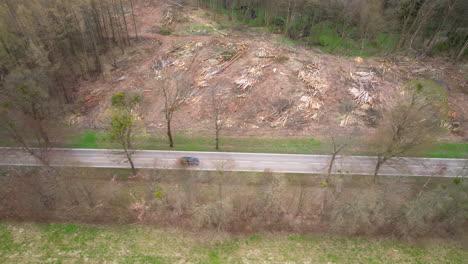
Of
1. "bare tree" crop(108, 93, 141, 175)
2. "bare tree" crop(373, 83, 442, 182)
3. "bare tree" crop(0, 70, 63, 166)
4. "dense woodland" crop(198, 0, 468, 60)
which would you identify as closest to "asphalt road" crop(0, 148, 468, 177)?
"bare tree" crop(0, 70, 63, 166)

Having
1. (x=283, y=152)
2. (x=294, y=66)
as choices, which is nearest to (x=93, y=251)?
(x=283, y=152)

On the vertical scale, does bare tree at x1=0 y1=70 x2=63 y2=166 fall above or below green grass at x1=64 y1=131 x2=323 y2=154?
above

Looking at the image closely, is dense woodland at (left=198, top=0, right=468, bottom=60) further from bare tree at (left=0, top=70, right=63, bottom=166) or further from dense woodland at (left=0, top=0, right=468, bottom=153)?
bare tree at (left=0, top=70, right=63, bottom=166)

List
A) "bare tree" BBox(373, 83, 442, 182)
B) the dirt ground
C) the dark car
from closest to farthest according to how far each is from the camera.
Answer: "bare tree" BBox(373, 83, 442, 182) → the dark car → the dirt ground

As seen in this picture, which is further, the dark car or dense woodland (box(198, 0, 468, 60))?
dense woodland (box(198, 0, 468, 60))

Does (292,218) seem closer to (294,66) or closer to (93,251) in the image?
(93,251)

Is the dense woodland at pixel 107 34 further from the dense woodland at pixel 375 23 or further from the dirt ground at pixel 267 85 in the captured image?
the dirt ground at pixel 267 85
